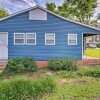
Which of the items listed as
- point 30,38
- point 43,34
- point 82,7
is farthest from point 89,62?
point 82,7

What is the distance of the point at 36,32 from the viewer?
622 inches

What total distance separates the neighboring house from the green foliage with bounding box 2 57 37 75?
7.60ft

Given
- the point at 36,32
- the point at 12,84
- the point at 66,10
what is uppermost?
the point at 66,10

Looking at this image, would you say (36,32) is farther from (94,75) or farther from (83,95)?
(83,95)

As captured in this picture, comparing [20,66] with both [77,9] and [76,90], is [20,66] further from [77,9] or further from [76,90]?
[77,9]

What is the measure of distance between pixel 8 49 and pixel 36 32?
2.52 m

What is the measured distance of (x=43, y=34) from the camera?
15.9 meters

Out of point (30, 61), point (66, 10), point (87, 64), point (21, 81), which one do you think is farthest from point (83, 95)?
point (66, 10)

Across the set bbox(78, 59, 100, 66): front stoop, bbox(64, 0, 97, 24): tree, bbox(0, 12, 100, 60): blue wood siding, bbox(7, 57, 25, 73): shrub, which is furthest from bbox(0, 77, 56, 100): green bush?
bbox(64, 0, 97, 24): tree

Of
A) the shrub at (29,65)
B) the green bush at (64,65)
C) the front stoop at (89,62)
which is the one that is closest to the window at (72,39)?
the front stoop at (89,62)

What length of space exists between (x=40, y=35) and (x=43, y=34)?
247 millimetres

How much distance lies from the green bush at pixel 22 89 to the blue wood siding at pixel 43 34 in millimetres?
8093

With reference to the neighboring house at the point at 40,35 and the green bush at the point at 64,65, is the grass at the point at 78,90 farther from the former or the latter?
the neighboring house at the point at 40,35

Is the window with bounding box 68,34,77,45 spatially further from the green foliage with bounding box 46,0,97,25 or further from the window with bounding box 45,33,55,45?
the green foliage with bounding box 46,0,97,25
